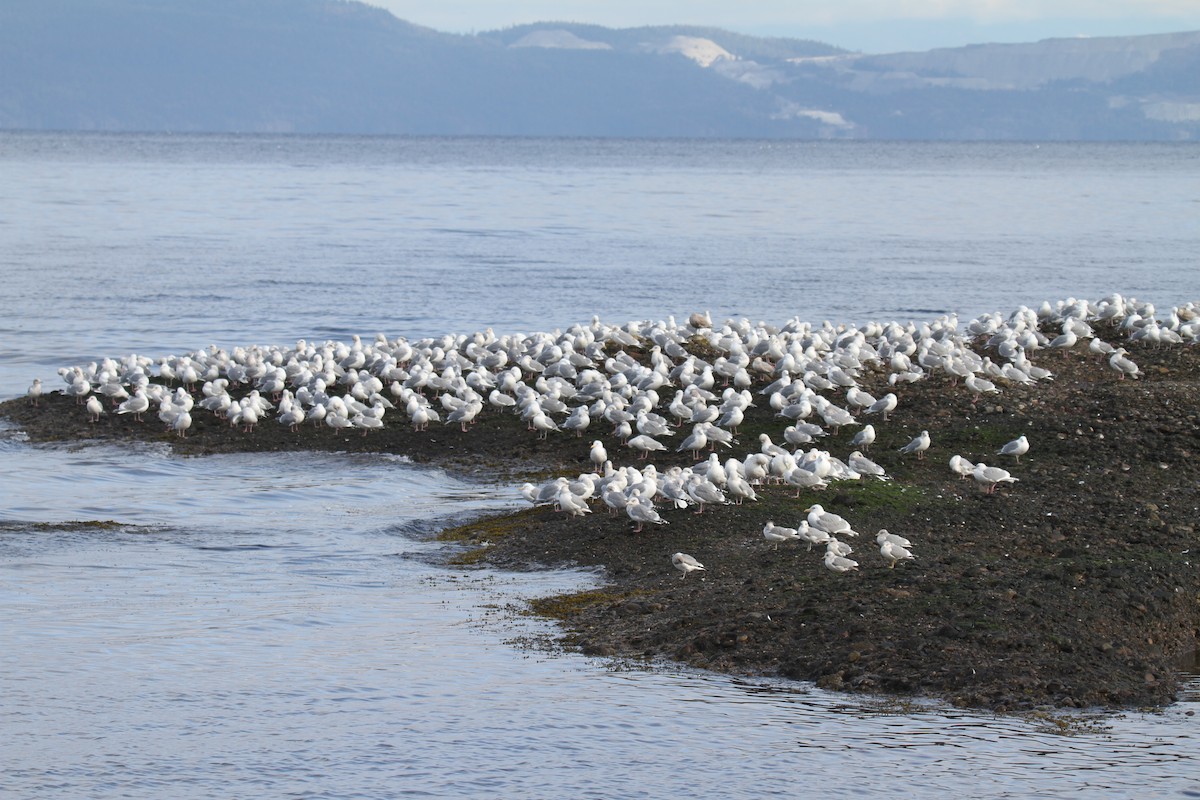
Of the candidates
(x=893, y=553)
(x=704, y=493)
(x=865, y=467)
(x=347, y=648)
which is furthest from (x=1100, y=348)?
(x=347, y=648)

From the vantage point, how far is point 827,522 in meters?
13.5

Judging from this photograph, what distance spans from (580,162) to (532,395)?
125470mm

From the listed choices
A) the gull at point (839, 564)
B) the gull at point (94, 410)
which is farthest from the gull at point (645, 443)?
the gull at point (94, 410)

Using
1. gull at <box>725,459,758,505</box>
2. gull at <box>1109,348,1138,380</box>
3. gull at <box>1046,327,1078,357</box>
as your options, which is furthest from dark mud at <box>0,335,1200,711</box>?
gull at <box>1046,327,1078,357</box>

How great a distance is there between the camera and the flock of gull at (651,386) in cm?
1570

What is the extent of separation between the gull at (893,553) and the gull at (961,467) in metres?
3.14

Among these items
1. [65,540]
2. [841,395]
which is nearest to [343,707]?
[65,540]

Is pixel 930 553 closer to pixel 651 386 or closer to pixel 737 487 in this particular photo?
pixel 737 487

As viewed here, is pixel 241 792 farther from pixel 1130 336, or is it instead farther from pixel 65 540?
pixel 1130 336

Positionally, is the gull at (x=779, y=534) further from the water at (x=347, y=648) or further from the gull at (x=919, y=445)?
the gull at (x=919, y=445)

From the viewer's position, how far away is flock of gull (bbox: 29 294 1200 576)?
1570cm

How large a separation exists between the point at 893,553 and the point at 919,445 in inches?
170

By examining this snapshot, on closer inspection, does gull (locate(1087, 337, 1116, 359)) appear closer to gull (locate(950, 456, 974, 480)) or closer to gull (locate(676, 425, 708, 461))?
gull (locate(676, 425, 708, 461))

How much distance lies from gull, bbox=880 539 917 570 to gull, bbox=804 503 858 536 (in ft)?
2.07
